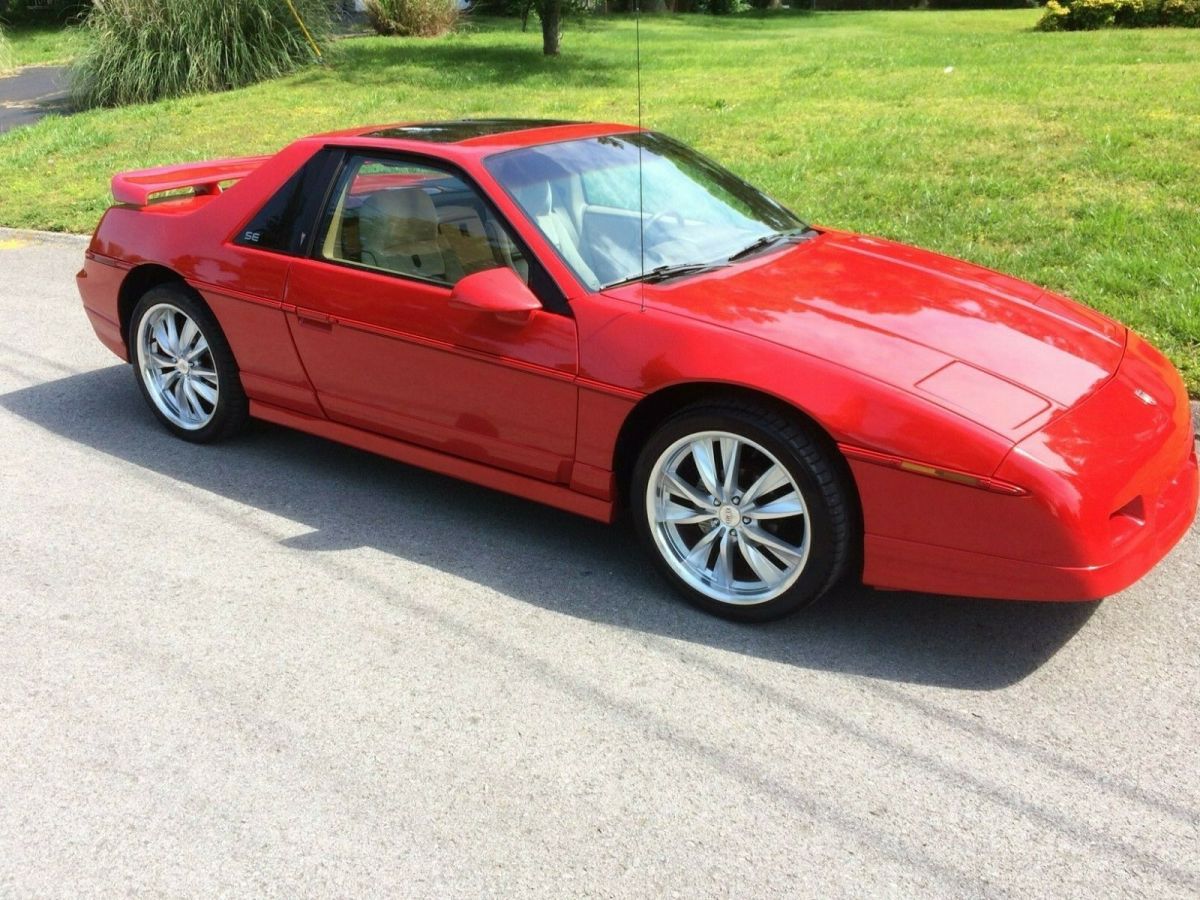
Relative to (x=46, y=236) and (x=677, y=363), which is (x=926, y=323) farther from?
(x=46, y=236)

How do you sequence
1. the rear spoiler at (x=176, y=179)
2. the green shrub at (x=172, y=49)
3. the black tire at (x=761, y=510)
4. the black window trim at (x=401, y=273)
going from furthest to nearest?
the green shrub at (x=172, y=49) → the rear spoiler at (x=176, y=179) → the black window trim at (x=401, y=273) → the black tire at (x=761, y=510)

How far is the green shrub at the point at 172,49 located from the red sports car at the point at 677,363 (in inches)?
500

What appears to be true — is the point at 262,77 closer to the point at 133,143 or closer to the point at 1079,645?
the point at 133,143

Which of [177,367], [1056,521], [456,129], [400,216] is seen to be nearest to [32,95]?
[177,367]

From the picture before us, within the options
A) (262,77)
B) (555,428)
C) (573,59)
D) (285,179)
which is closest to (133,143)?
(262,77)

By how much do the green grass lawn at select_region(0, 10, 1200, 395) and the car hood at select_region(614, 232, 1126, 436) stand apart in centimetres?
159

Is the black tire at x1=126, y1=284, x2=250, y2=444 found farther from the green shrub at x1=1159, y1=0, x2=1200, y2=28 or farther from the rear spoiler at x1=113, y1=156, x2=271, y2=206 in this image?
the green shrub at x1=1159, y1=0, x2=1200, y2=28

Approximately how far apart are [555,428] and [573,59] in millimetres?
14990

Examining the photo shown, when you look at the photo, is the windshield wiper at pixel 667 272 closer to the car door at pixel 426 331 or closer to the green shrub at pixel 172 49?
the car door at pixel 426 331

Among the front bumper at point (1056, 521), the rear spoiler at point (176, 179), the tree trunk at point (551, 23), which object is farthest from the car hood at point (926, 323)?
the tree trunk at point (551, 23)

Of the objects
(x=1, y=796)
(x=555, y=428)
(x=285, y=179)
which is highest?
(x=285, y=179)

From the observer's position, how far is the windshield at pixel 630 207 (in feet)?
13.8

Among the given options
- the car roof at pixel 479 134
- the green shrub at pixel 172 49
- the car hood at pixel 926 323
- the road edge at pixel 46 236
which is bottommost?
the road edge at pixel 46 236

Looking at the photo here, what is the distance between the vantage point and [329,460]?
5324 mm
